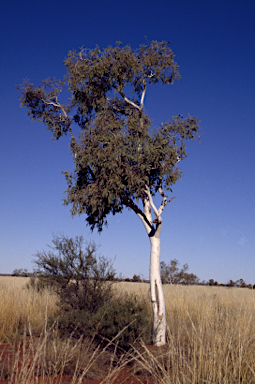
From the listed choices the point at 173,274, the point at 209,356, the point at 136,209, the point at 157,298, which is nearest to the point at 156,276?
the point at 157,298

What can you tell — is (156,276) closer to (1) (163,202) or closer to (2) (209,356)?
(1) (163,202)

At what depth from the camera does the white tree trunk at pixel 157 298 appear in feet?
26.8

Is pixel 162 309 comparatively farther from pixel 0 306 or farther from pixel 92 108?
pixel 92 108

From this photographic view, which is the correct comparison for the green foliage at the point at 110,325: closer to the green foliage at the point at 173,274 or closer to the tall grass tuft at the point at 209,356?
the tall grass tuft at the point at 209,356

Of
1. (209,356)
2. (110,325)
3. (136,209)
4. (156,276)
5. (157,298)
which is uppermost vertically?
(136,209)

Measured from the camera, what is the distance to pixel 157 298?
887 cm

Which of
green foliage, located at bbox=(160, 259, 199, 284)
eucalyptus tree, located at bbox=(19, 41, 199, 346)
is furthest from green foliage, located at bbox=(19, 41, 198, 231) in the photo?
green foliage, located at bbox=(160, 259, 199, 284)

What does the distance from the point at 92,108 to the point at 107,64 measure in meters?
1.68

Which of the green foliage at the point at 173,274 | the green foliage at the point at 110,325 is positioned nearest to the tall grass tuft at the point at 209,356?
the green foliage at the point at 110,325

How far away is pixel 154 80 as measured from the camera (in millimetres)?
11391

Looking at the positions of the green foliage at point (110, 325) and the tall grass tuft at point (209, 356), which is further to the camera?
the green foliage at point (110, 325)

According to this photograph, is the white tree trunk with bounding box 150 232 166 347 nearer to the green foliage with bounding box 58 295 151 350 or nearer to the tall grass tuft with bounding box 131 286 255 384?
the tall grass tuft with bounding box 131 286 255 384

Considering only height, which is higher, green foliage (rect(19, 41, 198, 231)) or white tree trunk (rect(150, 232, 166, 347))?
green foliage (rect(19, 41, 198, 231))

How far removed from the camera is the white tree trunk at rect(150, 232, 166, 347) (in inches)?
322
